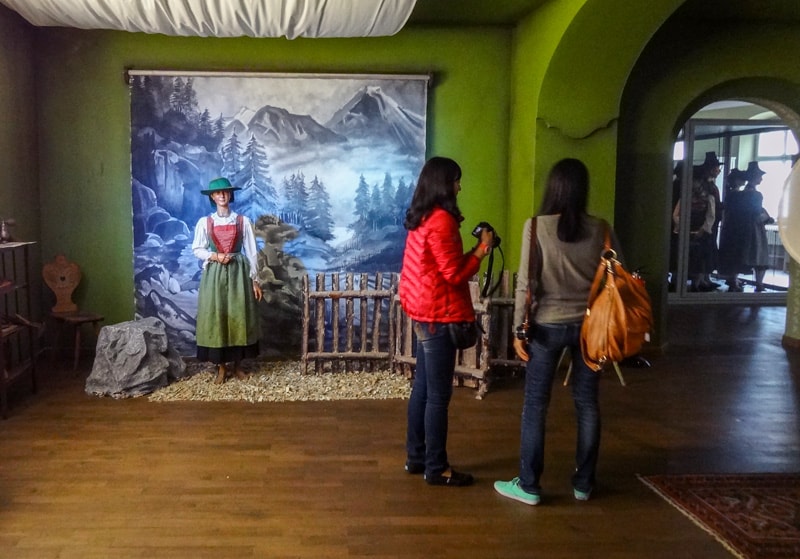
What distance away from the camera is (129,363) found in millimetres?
5383

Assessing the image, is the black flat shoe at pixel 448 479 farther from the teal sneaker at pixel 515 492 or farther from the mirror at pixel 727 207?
the mirror at pixel 727 207

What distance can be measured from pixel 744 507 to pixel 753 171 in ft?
26.1

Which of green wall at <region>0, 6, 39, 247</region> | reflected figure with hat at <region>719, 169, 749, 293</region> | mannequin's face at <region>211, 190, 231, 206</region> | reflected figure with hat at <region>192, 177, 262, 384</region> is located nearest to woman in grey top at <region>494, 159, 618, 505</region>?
reflected figure with hat at <region>192, 177, 262, 384</region>

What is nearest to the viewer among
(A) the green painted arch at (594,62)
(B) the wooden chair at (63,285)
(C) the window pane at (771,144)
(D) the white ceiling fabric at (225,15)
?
(D) the white ceiling fabric at (225,15)

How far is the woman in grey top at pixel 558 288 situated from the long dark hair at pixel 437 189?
40cm

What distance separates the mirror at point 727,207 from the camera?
9.60 metres

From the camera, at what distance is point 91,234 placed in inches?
248

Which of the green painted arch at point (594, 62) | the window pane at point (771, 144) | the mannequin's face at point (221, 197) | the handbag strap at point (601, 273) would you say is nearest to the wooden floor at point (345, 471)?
the handbag strap at point (601, 273)

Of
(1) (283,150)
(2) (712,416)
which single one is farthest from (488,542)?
(1) (283,150)

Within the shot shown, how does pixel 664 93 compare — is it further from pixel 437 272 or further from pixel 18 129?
pixel 18 129

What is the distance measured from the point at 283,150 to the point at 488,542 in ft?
13.5

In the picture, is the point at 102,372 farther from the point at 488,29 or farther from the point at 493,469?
the point at 488,29

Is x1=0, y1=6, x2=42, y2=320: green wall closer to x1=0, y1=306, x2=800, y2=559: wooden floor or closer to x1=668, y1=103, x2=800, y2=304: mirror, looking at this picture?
x1=0, y1=306, x2=800, y2=559: wooden floor

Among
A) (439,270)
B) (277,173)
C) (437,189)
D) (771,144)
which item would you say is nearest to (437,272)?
(439,270)
